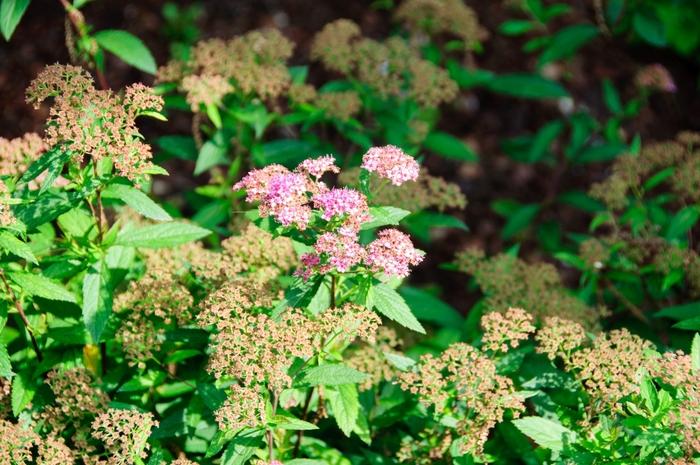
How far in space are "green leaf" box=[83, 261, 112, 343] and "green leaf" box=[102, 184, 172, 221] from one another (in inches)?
14.0

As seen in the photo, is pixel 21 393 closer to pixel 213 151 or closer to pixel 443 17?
pixel 213 151

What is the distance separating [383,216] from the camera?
2.67 meters

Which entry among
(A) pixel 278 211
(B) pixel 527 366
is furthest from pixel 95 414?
(B) pixel 527 366

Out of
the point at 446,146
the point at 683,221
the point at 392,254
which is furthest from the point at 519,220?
the point at 392,254

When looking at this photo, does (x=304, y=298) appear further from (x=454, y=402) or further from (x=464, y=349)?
(x=454, y=402)

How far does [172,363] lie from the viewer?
3.26 meters

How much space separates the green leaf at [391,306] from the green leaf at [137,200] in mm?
805

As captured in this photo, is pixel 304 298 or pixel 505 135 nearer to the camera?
pixel 304 298

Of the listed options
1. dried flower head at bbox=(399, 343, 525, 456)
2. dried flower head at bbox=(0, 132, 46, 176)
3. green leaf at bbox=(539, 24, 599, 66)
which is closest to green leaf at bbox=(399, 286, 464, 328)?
dried flower head at bbox=(399, 343, 525, 456)

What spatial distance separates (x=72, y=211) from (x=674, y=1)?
229 inches

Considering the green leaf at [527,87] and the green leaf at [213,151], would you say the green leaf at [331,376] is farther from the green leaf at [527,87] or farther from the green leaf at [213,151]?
the green leaf at [527,87]

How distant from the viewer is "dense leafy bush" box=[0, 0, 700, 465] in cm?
265

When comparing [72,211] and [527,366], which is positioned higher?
[72,211]

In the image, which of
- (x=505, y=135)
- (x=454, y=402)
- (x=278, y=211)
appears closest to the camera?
(x=278, y=211)
